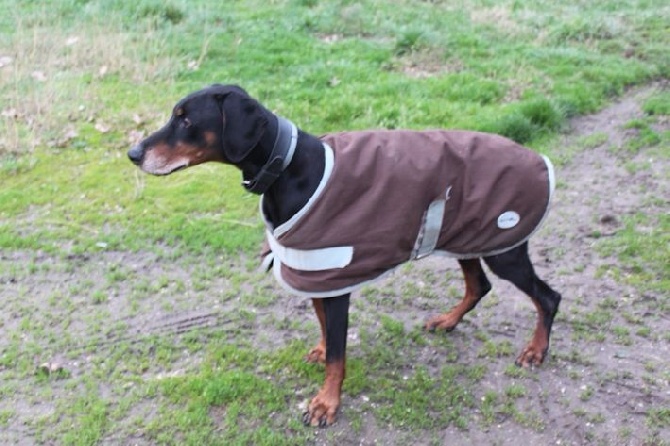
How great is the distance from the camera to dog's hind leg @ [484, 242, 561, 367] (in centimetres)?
396

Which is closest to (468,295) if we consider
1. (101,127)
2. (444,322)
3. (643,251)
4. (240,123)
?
(444,322)

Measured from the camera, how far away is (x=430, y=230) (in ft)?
12.2

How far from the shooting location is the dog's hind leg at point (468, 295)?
14.4 ft

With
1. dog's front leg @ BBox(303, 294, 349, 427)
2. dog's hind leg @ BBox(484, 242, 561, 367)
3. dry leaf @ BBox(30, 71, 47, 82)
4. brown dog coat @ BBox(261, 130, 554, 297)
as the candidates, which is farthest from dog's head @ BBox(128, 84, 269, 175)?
dry leaf @ BBox(30, 71, 47, 82)

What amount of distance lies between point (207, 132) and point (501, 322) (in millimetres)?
2172

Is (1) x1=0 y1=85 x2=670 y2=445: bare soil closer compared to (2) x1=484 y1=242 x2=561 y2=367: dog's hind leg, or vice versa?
(1) x1=0 y1=85 x2=670 y2=445: bare soil

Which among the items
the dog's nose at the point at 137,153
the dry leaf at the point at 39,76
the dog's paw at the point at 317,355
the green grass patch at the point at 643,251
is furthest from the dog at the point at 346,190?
the dry leaf at the point at 39,76

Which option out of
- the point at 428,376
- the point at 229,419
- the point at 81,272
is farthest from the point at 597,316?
the point at 81,272

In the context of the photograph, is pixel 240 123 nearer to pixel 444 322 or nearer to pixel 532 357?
pixel 444 322

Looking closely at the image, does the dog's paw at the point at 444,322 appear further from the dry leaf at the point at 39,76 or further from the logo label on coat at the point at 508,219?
the dry leaf at the point at 39,76

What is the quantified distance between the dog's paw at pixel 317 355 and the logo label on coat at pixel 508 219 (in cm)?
119

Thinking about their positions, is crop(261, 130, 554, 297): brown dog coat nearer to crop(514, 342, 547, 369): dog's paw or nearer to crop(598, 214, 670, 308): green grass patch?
crop(514, 342, 547, 369): dog's paw

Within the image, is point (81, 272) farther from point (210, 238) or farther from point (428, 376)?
point (428, 376)

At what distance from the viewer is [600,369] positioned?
4.13 m
